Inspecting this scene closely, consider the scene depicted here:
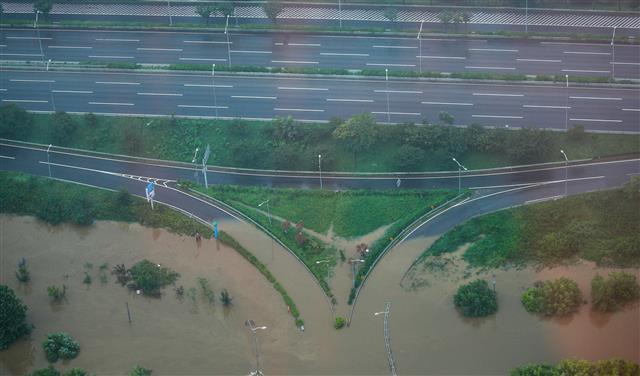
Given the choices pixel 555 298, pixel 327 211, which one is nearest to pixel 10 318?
pixel 327 211

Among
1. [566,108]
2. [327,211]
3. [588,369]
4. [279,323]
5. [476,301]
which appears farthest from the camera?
[566,108]

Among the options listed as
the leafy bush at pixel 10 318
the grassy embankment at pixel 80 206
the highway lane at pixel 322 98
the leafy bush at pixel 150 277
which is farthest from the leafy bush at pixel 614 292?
the leafy bush at pixel 10 318

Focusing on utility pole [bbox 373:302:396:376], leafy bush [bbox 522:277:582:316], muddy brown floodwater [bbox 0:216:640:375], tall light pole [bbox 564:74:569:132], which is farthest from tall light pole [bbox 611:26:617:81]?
utility pole [bbox 373:302:396:376]

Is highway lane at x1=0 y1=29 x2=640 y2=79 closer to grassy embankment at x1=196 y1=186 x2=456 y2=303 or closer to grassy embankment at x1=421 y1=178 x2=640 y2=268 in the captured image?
grassy embankment at x1=196 y1=186 x2=456 y2=303

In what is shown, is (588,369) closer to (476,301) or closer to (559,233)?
(476,301)

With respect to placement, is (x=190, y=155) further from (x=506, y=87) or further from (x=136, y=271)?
(x=506, y=87)

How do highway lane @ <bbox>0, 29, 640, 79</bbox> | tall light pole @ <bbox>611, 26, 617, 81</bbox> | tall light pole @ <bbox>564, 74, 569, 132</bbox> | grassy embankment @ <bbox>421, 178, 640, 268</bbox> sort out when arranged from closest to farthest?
grassy embankment @ <bbox>421, 178, 640, 268</bbox> → tall light pole @ <bbox>564, 74, 569, 132</bbox> → tall light pole @ <bbox>611, 26, 617, 81</bbox> → highway lane @ <bbox>0, 29, 640, 79</bbox>
